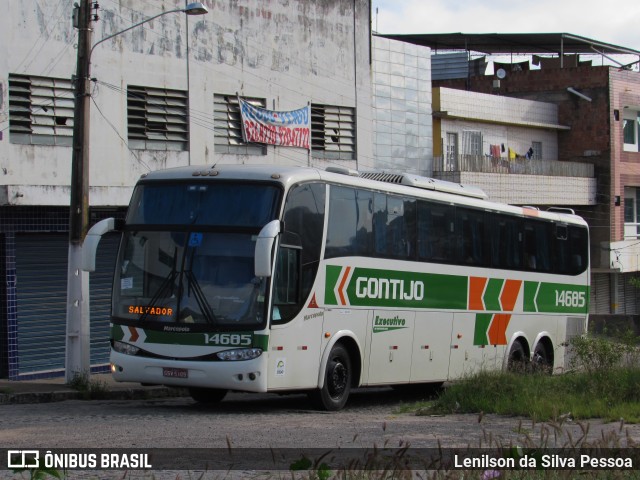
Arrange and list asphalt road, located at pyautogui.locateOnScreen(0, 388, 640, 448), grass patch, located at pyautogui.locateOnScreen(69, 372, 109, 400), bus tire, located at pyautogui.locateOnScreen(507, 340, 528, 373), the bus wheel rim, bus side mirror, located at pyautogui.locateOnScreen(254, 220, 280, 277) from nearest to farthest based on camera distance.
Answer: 1. asphalt road, located at pyautogui.locateOnScreen(0, 388, 640, 448)
2. bus side mirror, located at pyautogui.locateOnScreen(254, 220, 280, 277)
3. the bus wheel rim
4. grass patch, located at pyautogui.locateOnScreen(69, 372, 109, 400)
5. bus tire, located at pyautogui.locateOnScreen(507, 340, 528, 373)

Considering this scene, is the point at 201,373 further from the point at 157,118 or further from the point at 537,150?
the point at 537,150

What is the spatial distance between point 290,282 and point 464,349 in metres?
5.94

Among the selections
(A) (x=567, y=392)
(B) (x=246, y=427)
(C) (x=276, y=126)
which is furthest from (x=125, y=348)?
(C) (x=276, y=126)

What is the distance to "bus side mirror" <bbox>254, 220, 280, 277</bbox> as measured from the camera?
43.0ft

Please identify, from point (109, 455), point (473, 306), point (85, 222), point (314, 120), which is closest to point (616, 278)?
point (314, 120)

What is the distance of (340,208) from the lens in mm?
15523

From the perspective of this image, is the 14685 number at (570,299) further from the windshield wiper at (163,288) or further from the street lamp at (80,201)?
the windshield wiper at (163,288)

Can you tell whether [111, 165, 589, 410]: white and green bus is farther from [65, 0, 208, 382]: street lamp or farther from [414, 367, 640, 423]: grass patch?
[65, 0, 208, 382]: street lamp

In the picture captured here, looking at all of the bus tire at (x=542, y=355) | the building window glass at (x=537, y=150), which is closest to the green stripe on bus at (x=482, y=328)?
the bus tire at (x=542, y=355)

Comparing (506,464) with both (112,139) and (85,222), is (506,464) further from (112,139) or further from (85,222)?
(112,139)

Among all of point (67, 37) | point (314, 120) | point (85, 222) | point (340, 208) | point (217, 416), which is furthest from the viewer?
point (314, 120)

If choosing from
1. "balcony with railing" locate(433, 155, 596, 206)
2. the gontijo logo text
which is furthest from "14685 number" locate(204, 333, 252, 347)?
"balcony with railing" locate(433, 155, 596, 206)

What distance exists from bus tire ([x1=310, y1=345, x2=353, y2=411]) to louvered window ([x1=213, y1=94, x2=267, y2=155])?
1043 cm

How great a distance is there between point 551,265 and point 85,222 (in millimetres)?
9944
